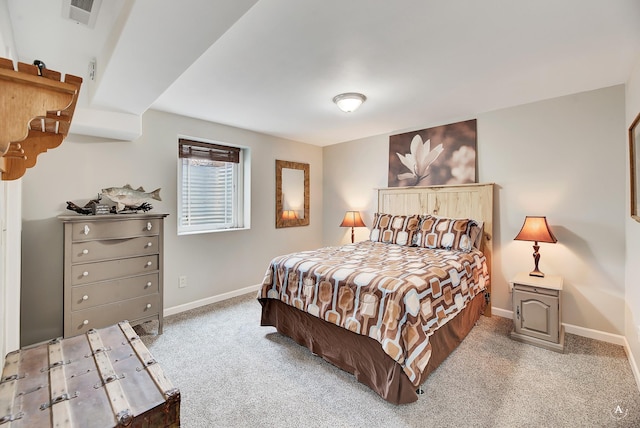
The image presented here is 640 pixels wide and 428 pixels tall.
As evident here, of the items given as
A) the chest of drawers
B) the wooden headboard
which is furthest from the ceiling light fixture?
the chest of drawers

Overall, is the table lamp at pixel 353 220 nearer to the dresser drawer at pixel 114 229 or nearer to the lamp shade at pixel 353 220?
the lamp shade at pixel 353 220

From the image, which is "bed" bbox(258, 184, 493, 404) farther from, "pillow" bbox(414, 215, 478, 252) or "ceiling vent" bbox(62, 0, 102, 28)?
"ceiling vent" bbox(62, 0, 102, 28)

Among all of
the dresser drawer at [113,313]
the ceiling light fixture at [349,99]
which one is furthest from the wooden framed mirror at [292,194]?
the dresser drawer at [113,313]

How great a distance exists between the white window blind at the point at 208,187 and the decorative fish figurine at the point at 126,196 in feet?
2.29

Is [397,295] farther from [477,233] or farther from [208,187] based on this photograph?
[208,187]

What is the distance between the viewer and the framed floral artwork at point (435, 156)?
338 centimetres

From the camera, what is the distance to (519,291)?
260 centimetres

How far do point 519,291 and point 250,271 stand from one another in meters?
3.20

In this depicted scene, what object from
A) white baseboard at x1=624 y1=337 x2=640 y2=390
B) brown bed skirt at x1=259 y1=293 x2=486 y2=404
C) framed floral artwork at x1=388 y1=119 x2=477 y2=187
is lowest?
white baseboard at x1=624 y1=337 x2=640 y2=390

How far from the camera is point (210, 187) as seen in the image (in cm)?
383

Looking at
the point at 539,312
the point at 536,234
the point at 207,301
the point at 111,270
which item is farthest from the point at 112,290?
the point at 536,234

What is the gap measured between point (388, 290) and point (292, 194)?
301 centimetres

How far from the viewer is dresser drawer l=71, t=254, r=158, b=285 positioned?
7.52 feet

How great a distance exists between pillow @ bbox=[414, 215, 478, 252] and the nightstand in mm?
594
